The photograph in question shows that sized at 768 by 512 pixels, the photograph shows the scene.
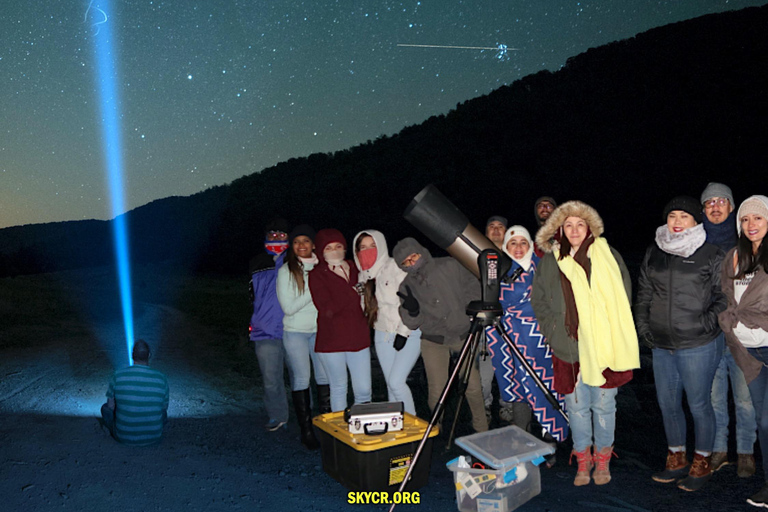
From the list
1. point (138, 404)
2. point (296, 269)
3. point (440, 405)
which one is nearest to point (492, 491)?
point (440, 405)

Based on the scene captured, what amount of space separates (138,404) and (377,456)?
80.7 inches

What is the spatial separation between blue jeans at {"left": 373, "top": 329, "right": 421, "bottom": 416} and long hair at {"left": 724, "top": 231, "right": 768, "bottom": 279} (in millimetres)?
2232

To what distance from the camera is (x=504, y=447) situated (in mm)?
3350

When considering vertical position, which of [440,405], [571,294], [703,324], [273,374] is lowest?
[273,374]

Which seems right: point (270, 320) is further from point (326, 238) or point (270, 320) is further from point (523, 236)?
point (523, 236)

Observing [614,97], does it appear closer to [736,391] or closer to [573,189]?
[573,189]

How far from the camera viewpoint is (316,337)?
4309mm

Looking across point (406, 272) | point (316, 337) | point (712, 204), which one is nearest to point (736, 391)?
point (712, 204)

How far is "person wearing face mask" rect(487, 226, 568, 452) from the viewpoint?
407cm

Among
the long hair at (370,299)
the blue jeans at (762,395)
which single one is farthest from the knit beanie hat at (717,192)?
the long hair at (370,299)

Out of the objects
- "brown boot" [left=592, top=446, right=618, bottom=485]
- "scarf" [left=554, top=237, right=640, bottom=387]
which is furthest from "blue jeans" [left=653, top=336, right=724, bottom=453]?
"brown boot" [left=592, top=446, right=618, bottom=485]

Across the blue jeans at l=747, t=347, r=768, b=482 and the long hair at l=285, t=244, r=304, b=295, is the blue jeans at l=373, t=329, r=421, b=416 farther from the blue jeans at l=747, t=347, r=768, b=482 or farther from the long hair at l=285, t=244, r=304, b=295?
the blue jeans at l=747, t=347, r=768, b=482

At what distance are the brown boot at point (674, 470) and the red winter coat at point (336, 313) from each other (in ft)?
7.64

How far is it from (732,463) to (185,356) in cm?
825
